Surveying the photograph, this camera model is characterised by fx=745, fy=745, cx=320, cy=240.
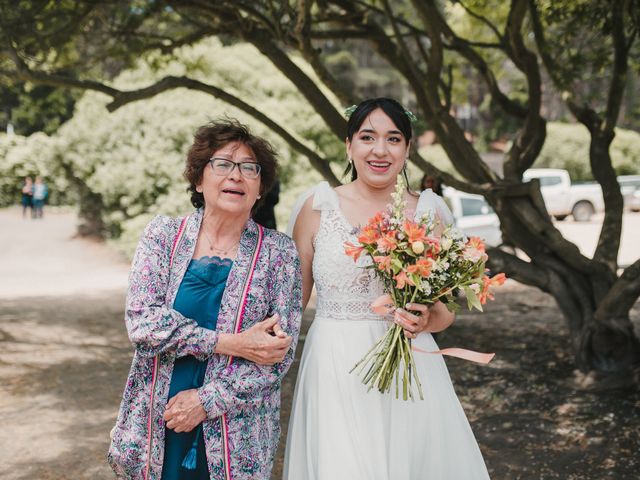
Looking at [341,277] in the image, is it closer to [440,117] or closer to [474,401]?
[474,401]

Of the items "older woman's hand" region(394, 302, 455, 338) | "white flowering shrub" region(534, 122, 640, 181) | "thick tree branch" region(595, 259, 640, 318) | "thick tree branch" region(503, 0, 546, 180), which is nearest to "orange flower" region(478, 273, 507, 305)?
"older woman's hand" region(394, 302, 455, 338)

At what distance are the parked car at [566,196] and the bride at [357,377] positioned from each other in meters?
22.8

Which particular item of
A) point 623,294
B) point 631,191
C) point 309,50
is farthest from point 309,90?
point 631,191

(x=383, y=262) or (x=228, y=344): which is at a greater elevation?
(x=383, y=262)

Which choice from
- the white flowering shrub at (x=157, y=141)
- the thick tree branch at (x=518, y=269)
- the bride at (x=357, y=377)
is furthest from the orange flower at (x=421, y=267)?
the white flowering shrub at (x=157, y=141)

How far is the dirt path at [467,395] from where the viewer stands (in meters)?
5.16

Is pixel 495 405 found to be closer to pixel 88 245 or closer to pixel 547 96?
pixel 88 245

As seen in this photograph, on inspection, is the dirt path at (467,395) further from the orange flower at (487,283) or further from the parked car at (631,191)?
the parked car at (631,191)

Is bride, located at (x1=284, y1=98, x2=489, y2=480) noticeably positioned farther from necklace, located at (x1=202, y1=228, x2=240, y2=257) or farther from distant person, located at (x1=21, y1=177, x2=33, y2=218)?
distant person, located at (x1=21, y1=177, x2=33, y2=218)

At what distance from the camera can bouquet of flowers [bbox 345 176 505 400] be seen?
109 inches

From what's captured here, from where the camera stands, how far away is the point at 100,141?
16.8 metres

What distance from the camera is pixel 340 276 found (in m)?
3.25

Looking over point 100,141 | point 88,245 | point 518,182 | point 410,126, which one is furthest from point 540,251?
point 88,245

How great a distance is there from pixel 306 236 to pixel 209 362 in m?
0.83
